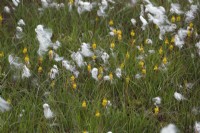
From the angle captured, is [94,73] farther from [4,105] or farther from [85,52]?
[4,105]

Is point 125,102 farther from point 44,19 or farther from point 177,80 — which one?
point 44,19

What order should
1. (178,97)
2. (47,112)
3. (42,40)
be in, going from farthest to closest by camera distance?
(42,40) → (178,97) → (47,112)

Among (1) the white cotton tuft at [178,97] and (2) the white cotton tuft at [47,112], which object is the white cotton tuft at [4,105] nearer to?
(2) the white cotton tuft at [47,112]

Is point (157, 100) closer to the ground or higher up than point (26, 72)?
closer to the ground

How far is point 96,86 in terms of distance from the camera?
3047mm

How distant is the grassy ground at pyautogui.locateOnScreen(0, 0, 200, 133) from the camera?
2.79 meters

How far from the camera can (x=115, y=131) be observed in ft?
9.02

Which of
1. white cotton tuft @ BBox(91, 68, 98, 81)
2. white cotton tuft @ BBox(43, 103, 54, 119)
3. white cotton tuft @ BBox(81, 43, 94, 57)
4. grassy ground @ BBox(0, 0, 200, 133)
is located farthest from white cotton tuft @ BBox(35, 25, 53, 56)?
white cotton tuft @ BBox(43, 103, 54, 119)

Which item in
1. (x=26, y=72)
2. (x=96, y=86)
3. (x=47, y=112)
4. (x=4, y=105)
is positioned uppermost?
(x=26, y=72)

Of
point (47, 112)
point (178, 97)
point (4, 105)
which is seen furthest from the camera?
point (178, 97)

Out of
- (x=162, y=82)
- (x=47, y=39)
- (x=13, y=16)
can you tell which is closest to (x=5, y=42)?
(x=47, y=39)

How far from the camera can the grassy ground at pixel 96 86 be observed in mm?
2789

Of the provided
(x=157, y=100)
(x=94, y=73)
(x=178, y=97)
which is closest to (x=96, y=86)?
(x=94, y=73)

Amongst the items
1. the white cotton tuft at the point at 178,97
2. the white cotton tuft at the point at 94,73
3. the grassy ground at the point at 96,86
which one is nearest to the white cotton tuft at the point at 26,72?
the grassy ground at the point at 96,86
